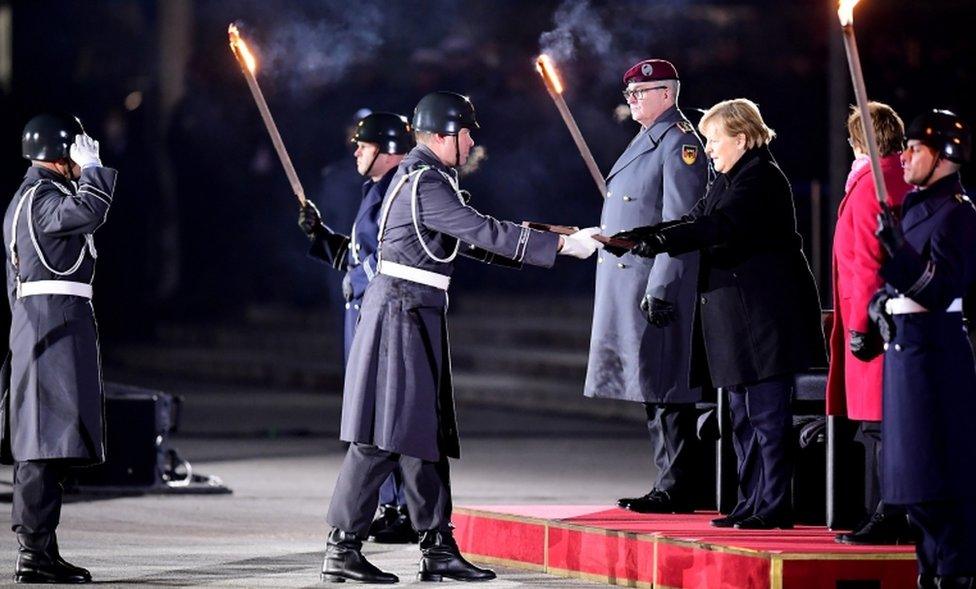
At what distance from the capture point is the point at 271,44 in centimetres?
1747

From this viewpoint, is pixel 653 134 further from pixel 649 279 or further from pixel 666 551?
pixel 666 551

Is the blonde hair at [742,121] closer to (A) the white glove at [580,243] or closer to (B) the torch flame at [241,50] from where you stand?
(A) the white glove at [580,243]

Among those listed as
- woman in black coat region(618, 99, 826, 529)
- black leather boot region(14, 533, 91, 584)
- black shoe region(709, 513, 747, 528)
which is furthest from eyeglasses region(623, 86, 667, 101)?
black leather boot region(14, 533, 91, 584)

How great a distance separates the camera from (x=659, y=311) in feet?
33.6

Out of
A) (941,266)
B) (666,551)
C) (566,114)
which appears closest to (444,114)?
(566,114)

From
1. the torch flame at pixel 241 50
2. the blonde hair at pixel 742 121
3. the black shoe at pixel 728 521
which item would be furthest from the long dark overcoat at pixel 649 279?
the torch flame at pixel 241 50

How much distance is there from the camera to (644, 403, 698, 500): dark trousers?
34.7ft

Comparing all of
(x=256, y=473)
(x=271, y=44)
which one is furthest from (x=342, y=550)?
(x=271, y=44)

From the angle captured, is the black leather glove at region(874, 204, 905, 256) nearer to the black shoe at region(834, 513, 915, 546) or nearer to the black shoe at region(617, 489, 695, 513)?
the black shoe at region(834, 513, 915, 546)

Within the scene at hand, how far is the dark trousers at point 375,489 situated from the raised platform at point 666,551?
0.68 meters

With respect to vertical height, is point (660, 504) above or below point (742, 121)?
below

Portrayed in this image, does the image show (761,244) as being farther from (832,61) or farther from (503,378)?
(503,378)

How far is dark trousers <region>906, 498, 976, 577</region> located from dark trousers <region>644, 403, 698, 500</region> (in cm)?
221

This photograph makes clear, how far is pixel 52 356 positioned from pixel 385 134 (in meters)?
2.47
